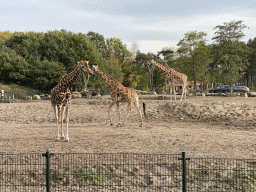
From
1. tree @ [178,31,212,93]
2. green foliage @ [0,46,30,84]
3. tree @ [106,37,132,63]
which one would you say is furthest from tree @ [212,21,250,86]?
green foliage @ [0,46,30,84]

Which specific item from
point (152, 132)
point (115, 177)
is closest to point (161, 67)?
point (152, 132)

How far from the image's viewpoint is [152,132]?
11.8 metres

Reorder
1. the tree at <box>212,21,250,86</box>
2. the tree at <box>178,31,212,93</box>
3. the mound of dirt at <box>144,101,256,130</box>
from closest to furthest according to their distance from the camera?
the mound of dirt at <box>144,101,256,130</box> < the tree at <box>178,31,212,93</box> < the tree at <box>212,21,250,86</box>

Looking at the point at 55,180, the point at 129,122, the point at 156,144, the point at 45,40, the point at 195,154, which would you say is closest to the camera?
the point at 55,180

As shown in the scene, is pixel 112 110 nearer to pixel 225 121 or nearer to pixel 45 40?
pixel 225 121

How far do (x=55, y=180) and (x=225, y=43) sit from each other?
38823 millimetres

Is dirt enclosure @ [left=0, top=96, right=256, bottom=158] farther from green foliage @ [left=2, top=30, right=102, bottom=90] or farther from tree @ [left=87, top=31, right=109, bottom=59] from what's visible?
tree @ [left=87, top=31, right=109, bottom=59]

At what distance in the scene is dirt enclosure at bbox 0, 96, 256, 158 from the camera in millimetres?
8859

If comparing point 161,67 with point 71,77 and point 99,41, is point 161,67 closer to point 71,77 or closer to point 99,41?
point 71,77

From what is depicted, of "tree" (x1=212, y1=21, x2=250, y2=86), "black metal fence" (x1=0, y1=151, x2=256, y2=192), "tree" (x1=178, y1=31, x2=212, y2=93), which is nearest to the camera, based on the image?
"black metal fence" (x1=0, y1=151, x2=256, y2=192)

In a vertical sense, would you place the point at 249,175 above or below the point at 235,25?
below

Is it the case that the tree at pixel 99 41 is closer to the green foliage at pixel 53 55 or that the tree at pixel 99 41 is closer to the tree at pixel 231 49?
the green foliage at pixel 53 55

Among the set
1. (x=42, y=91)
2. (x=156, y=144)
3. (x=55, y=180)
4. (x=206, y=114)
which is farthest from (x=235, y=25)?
(x=55, y=180)

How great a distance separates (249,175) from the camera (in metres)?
7.21
